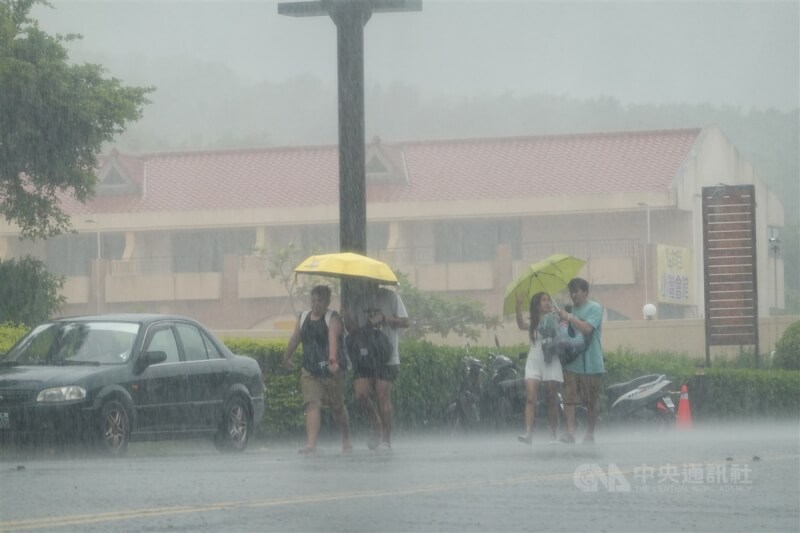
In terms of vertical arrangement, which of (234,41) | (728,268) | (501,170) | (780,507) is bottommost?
(780,507)

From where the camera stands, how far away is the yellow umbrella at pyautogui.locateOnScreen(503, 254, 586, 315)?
17141 millimetres

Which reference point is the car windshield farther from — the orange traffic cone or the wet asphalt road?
the orange traffic cone

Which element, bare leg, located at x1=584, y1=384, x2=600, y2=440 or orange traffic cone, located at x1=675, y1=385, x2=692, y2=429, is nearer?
bare leg, located at x1=584, y1=384, x2=600, y2=440

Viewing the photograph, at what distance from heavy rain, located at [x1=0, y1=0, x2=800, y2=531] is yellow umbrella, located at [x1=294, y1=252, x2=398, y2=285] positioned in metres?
0.03

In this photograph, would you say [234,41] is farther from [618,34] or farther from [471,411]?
[471,411]

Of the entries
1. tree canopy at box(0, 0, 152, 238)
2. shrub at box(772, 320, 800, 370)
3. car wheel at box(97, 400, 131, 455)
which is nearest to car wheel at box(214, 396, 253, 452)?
car wheel at box(97, 400, 131, 455)

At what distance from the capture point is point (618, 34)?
175000 millimetres

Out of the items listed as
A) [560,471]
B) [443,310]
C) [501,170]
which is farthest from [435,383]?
[501,170]

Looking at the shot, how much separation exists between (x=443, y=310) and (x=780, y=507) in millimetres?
42530

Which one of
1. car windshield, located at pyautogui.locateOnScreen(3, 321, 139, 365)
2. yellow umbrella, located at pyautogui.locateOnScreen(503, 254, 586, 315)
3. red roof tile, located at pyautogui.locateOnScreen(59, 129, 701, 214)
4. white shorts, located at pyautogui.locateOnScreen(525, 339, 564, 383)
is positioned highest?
red roof tile, located at pyautogui.locateOnScreen(59, 129, 701, 214)

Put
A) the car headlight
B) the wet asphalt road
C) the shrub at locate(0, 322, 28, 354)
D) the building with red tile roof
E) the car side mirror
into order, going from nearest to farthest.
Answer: the wet asphalt road < the car headlight < the car side mirror < the shrub at locate(0, 322, 28, 354) < the building with red tile roof

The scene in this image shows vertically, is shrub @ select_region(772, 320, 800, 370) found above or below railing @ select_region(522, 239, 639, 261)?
below

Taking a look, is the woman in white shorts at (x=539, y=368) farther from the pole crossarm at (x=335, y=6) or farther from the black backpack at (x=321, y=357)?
the pole crossarm at (x=335, y=6)

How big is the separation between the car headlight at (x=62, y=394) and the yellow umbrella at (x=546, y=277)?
209 inches
